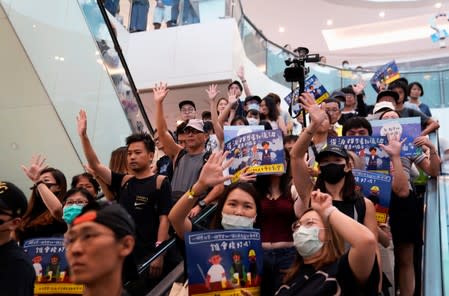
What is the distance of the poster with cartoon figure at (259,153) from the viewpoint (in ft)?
11.6

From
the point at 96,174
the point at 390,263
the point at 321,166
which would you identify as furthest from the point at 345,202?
the point at 96,174

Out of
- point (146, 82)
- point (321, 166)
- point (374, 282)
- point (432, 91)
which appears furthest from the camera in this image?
point (432, 91)

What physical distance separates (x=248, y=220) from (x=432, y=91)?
10.3m

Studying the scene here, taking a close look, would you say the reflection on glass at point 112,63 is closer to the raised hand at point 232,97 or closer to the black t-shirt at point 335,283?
the raised hand at point 232,97

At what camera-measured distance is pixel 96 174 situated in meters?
3.75

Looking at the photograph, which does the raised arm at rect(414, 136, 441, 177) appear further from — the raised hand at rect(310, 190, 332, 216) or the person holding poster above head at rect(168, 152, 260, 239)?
the raised hand at rect(310, 190, 332, 216)

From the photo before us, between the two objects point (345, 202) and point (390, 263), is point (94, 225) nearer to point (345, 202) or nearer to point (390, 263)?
point (345, 202)

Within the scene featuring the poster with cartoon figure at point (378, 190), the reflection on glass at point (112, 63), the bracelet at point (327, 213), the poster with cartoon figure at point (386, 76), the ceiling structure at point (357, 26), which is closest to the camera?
the bracelet at point (327, 213)

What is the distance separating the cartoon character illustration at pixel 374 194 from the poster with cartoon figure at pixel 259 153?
2.17 ft

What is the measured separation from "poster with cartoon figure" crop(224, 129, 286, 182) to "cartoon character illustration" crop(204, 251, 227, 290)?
4.26 feet

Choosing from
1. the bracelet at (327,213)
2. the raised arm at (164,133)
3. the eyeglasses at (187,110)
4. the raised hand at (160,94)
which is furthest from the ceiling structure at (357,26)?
the bracelet at (327,213)

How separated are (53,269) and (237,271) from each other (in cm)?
116

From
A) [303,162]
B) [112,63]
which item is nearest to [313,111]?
[303,162]

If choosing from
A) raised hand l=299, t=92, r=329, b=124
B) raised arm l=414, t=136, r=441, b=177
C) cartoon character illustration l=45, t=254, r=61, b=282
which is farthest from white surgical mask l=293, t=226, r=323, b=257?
raised arm l=414, t=136, r=441, b=177
